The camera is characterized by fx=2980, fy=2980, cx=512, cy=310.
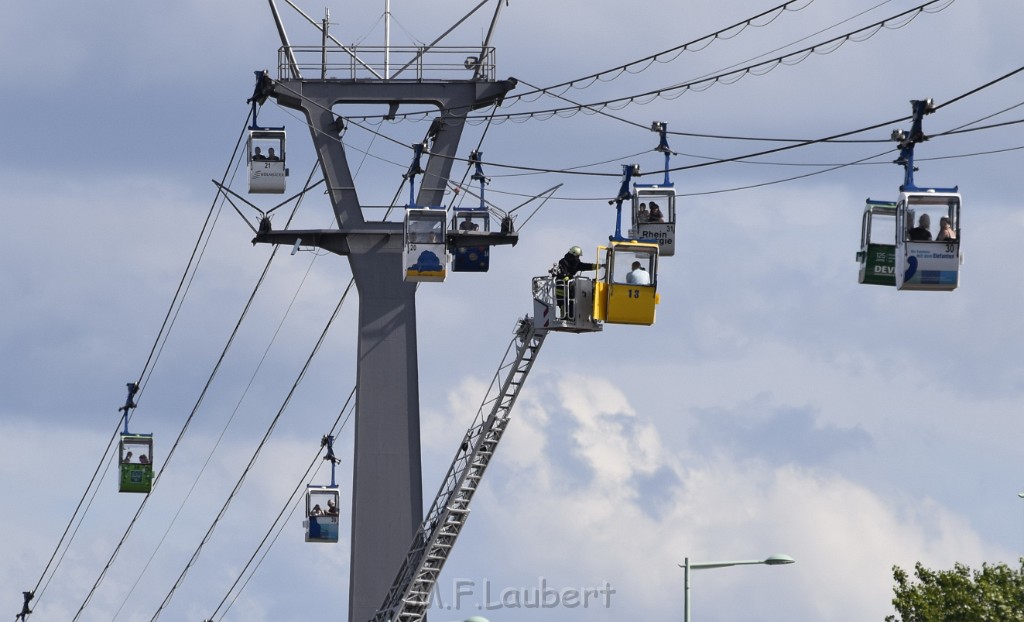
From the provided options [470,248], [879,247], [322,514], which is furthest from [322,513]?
[879,247]

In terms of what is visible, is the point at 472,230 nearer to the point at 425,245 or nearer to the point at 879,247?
the point at 425,245

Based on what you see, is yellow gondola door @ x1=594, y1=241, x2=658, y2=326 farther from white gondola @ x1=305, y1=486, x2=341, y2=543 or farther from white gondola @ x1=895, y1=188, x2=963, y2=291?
white gondola @ x1=305, y1=486, x2=341, y2=543

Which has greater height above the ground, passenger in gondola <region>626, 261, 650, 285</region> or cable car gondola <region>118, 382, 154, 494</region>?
passenger in gondola <region>626, 261, 650, 285</region>

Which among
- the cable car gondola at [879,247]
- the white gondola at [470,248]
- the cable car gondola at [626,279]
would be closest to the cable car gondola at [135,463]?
the white gondola at [470,248]

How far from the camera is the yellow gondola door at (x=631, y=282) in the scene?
63.7m

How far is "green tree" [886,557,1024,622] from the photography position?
8681cm

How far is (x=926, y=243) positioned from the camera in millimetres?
55219

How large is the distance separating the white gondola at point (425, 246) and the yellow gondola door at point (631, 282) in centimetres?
1000

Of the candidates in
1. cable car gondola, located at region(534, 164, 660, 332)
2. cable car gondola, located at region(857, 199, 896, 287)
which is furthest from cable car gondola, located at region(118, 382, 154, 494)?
cable car gondola, located at region(857, 199, 896, 287)

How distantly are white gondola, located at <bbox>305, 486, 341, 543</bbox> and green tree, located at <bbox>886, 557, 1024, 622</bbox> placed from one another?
17.7m

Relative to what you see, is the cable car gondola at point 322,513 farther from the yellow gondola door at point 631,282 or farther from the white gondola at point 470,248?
the yellow gondola door at point 631,282

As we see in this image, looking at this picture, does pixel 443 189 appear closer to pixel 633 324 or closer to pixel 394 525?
pixel 394 525

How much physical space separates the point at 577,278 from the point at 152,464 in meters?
27.8

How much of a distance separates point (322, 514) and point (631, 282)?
105 feet
